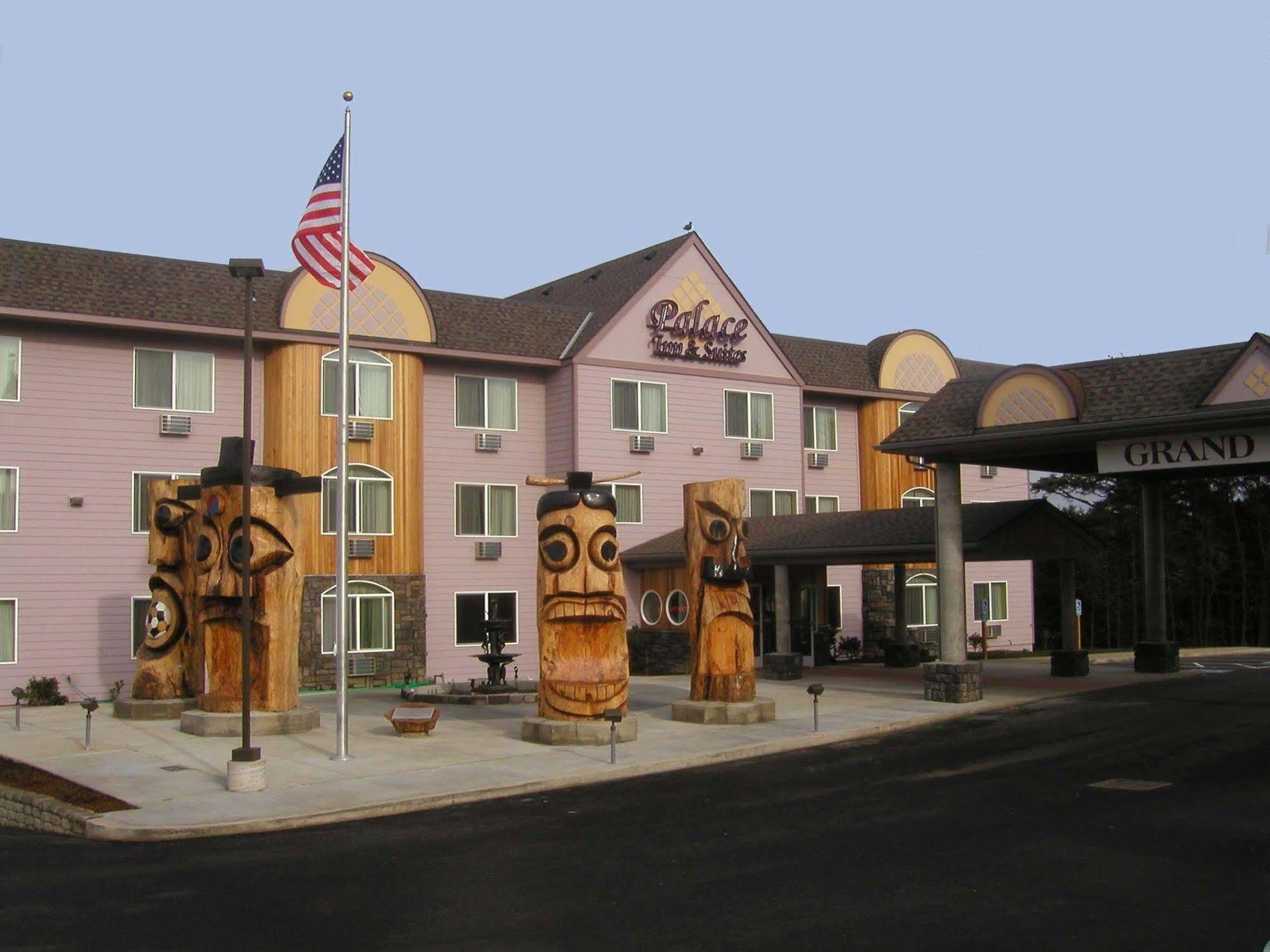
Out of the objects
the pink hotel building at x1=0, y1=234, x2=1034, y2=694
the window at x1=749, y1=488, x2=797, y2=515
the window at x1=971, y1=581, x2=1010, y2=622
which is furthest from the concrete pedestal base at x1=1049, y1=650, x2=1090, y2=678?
the window at x1=971, y1=581, x2=1010, y2=622

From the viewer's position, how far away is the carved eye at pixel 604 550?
18.8 metres

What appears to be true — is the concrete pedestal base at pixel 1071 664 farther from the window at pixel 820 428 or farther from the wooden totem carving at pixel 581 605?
the wooden totem carving at pixel 581 605

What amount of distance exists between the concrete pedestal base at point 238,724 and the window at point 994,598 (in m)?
26.3

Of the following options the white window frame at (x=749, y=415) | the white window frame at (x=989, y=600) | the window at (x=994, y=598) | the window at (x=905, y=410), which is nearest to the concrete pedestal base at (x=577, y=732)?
the white window frame at (x=749, y=415)

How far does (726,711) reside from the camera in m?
21.4

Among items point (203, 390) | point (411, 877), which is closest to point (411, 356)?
point (203, 390)

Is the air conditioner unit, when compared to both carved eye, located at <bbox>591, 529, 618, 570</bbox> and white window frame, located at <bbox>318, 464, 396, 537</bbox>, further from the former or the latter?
carved eye, located at <bbox>591, 529, 618, 570</bbox>

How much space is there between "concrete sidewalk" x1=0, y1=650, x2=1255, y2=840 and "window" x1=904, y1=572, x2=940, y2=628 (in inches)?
482

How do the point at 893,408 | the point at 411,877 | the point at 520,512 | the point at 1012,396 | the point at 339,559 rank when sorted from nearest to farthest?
the point at 411,877 → the point at 339,559 → the point at 1012,396 → the point at 520,512 → the point at 893,408

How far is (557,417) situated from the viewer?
3422 cm

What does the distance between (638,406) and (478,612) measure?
715 cm

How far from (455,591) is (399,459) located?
3.75 metres

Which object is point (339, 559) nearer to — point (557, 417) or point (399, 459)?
point (399, 459)

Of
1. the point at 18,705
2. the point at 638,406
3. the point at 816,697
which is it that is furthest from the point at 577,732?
the point at 638,406
